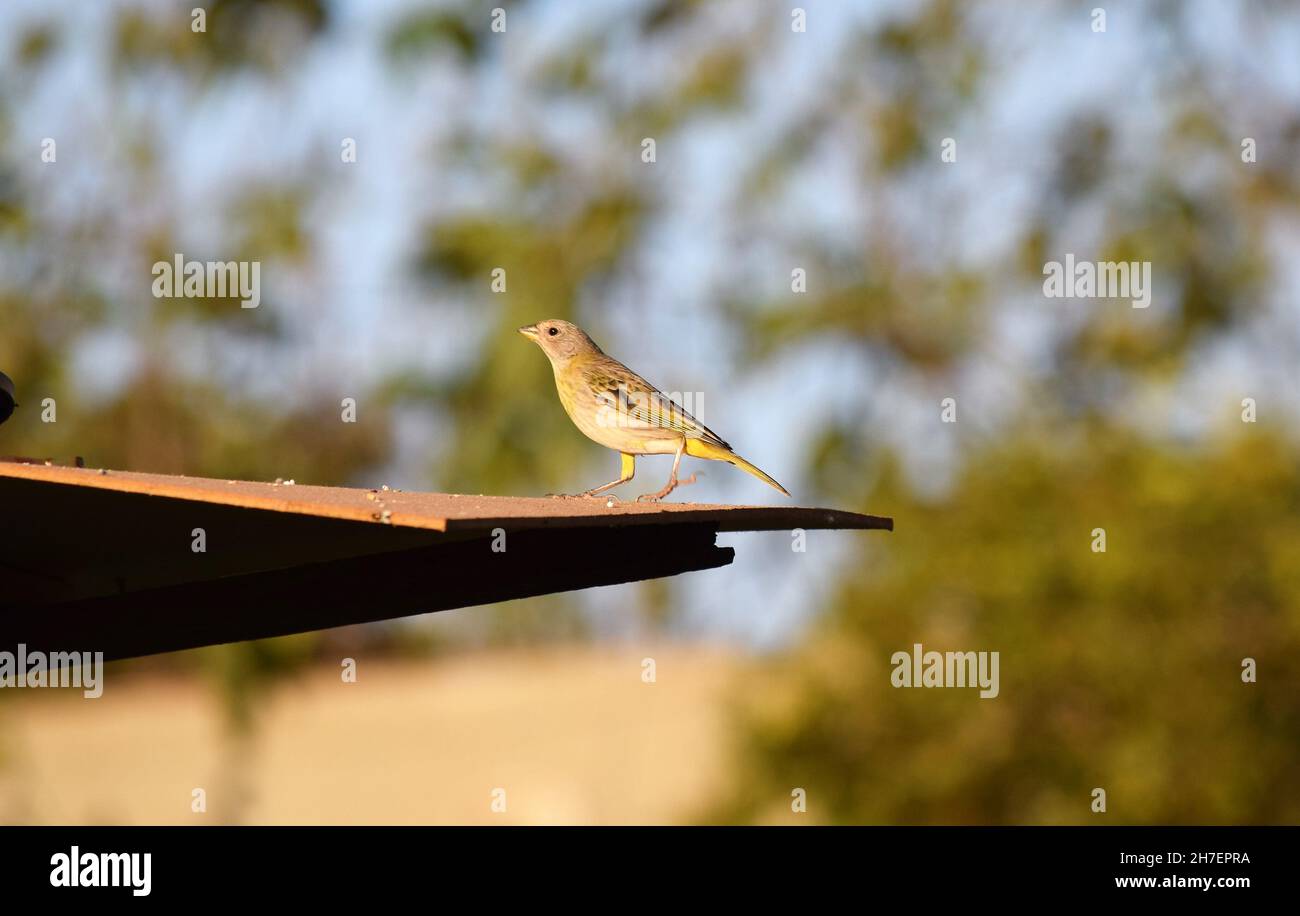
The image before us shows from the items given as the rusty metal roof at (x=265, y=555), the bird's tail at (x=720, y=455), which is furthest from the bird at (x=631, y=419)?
the rusty metal roof at (x=265, y=555)

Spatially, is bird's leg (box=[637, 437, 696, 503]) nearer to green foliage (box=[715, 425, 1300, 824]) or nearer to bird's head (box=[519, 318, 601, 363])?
bird's head (box=[519, 318, 601, 363])

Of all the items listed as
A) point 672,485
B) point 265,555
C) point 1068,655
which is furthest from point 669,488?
point 1068,655

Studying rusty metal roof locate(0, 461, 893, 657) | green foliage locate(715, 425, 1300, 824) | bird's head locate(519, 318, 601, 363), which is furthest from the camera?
green foliage locate(715, 425, 1300, 824)

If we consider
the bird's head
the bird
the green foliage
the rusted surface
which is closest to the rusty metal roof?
the rusted surface

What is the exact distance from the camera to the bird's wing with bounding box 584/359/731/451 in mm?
4508

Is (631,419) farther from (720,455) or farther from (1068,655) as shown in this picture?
(1068,655)

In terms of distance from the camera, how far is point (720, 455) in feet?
14.8

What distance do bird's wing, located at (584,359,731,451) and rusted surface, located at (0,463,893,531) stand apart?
1.23 meters

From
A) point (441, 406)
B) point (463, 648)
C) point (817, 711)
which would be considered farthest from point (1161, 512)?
point (463, 648)

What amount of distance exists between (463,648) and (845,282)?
13.3m

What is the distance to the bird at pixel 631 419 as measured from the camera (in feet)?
14.8

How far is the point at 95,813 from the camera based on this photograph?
11.7 metres

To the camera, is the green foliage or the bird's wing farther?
the green foliage

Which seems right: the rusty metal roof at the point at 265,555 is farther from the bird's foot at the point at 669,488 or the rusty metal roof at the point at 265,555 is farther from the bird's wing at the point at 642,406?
the bird's wing at the point at 642,406
